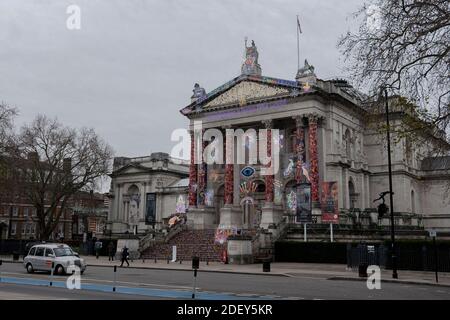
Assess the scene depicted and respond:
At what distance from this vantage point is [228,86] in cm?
5812

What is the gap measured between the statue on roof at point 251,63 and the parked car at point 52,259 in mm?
34913

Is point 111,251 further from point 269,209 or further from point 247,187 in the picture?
point 247,187

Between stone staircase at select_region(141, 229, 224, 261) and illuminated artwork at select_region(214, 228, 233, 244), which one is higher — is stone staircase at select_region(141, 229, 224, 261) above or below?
below

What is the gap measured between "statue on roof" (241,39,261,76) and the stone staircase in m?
18.6

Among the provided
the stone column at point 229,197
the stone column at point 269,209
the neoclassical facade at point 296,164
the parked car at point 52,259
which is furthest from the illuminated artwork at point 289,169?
the parked car at point 52,259

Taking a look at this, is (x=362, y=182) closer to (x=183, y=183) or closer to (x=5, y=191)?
(x=183, y=183)

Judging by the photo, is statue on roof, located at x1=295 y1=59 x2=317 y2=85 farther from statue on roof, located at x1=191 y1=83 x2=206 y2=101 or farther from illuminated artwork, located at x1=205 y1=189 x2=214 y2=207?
illuminated artwork, located at x1=205 y1=189 x2=214 y2=207

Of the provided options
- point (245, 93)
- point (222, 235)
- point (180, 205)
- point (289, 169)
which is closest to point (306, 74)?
point (245, 93)

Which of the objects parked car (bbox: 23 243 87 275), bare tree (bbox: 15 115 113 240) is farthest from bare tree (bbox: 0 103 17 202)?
parked car (bbox: 23 243 87 275)

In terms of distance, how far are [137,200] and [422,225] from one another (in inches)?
1759

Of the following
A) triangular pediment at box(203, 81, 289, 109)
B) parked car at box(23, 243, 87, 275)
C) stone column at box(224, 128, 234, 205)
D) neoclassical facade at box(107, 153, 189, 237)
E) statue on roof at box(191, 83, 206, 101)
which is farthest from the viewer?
neoclassical facade at box(107, 153, 189, 237)

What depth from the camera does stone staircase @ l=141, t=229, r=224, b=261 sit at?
1741 inches

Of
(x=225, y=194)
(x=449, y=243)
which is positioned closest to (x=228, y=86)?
(x=225, y=194)

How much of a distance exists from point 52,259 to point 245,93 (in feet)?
113
